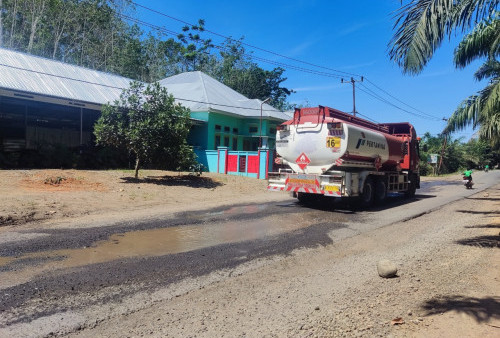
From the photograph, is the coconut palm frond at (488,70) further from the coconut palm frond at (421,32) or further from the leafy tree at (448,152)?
the leafy tree at (448,152)

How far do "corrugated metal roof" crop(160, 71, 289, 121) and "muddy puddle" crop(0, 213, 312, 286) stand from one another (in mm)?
18207

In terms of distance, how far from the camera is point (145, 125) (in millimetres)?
15594

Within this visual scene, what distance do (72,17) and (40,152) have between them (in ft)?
81.9

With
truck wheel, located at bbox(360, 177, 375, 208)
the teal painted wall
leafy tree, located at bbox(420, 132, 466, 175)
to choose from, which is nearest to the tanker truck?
truck wheel, located at bbox(360, 177, 375, 208)

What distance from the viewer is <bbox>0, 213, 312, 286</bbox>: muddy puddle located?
5.70m

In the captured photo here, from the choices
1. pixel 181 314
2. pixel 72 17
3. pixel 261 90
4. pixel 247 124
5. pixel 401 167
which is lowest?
pixel 181 314

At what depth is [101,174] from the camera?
1678cm

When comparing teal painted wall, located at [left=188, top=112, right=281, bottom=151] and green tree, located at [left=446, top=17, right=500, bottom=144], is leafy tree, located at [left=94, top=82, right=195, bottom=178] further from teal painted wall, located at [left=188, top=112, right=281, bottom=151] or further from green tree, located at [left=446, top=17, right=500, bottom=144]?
green tree, located at [left=446, top=17, right=500, bottom=144]

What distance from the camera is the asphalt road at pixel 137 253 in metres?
4.55

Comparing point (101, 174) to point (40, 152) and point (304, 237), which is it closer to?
point (40, 152)

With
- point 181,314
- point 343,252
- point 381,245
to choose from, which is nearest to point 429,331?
Result: point 181,314

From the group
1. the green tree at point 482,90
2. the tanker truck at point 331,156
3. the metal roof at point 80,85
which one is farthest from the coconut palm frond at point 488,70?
the metal roof at point 80,85

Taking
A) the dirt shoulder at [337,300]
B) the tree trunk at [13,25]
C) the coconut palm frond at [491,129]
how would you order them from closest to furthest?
1. the dirt shoulder at [337,300]
2. the coconut palm frond at [491,129]
3. the tree trunk at [13,25]

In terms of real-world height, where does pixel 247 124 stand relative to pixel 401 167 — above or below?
above
